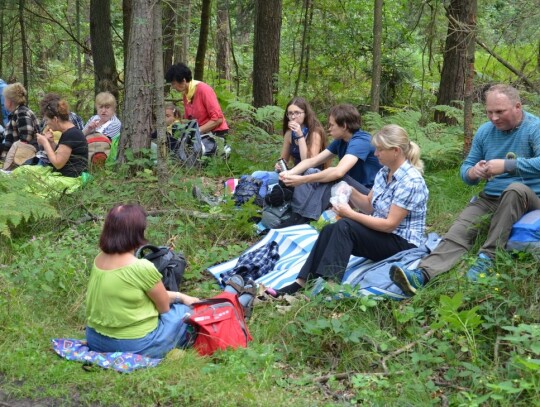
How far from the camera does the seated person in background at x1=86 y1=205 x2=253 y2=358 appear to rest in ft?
13.0

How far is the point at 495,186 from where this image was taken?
5.02 metres

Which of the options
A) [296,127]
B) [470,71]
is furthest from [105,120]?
[470,71]

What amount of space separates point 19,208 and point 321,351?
3.31 meters

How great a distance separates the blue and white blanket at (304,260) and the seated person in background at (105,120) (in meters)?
3.45

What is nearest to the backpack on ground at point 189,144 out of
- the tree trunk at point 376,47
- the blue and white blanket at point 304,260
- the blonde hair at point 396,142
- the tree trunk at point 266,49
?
the blue and white blanket at point 304,260

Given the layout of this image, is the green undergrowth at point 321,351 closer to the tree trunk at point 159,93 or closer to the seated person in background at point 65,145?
the tree trunk at point 159,93

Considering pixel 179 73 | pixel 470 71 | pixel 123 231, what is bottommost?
pixel 123 231

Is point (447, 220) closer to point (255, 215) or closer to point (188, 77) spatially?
point (255, 215)

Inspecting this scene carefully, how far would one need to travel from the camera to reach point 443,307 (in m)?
4.02

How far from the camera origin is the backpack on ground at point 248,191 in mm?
6824

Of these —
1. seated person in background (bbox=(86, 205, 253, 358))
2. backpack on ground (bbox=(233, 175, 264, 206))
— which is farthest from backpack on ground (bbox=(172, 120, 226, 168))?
seated person in background (bbox=(86, 205, 253, 358))

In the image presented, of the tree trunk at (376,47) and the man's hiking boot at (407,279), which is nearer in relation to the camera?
the man's hiking boot at (407,279)

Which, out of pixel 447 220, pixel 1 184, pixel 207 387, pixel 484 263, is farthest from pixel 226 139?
pixel 207 387

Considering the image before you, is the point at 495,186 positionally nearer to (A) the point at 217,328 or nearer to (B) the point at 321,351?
(B) the point at 321,351
